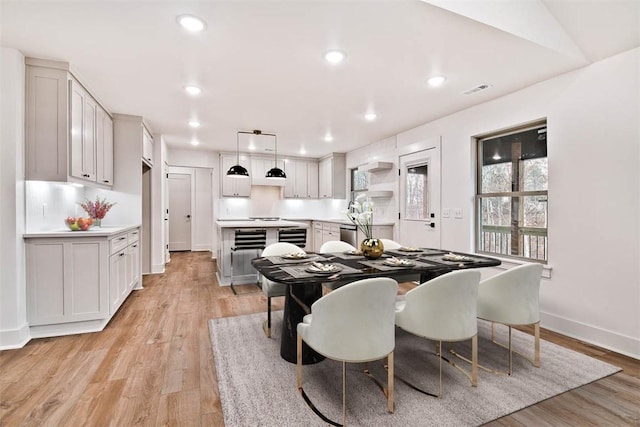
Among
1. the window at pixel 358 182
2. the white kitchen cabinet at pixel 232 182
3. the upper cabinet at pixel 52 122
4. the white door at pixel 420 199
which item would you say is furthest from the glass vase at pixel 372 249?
the white kitchen cabinet at pixel 232 182

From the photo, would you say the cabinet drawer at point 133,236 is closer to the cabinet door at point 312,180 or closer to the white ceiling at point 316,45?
the white ceiling at point 316,45

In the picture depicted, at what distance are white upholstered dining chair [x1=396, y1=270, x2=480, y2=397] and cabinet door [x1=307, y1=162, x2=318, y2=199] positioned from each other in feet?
19.1

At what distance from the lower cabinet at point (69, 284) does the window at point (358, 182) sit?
15.1 feet

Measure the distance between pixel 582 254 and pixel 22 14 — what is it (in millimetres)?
4797

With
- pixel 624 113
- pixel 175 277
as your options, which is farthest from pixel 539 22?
pixel 175 277

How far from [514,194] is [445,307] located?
2223 millimetres

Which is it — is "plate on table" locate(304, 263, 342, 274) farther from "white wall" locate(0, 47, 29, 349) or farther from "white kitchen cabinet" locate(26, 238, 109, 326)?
"white wall" locate(0, 47, 29, 349)

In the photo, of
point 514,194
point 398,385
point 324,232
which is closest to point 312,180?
point 324,232

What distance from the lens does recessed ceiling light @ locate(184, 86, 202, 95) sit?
3.22 m

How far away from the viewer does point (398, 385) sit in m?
2.02

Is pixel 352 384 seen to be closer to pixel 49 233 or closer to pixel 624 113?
pixel 49 233

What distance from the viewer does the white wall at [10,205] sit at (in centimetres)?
251

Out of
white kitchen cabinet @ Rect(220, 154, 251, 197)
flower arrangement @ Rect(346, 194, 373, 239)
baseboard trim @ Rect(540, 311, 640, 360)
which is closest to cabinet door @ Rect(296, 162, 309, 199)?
white kitchen cabinet @ Rect(220, 154, 251, 197)

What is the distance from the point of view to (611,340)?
2557mm
